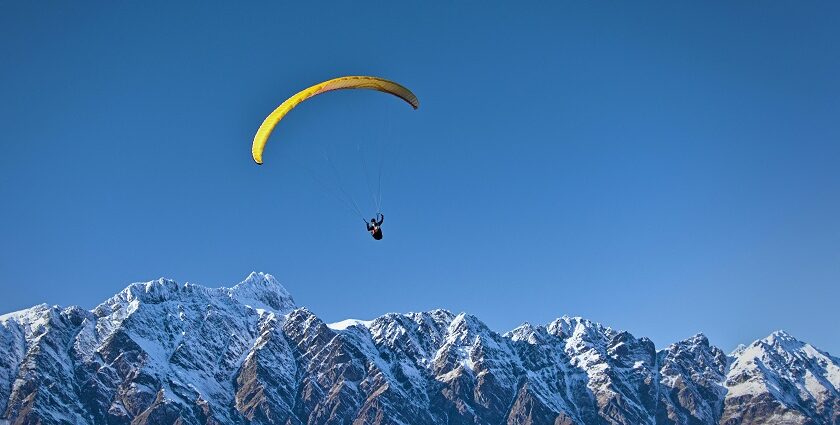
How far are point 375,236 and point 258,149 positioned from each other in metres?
12.5

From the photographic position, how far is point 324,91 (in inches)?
3142

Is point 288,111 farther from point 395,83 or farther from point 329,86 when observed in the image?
point 395,83

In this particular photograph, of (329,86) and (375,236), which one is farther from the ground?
(329,86)

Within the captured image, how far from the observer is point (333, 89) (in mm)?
80000

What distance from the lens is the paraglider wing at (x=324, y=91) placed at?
79.4 metres

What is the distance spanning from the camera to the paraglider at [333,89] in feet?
261

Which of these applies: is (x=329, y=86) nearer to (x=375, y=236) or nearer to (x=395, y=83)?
(x=395, y=83)

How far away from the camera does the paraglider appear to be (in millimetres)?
79438

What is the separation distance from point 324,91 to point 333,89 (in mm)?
773

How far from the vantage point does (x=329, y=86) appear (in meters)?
79.2

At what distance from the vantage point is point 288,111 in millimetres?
80875

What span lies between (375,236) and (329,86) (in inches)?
522

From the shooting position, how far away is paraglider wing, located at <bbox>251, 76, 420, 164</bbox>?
79.4 m

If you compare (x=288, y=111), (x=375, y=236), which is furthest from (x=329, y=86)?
(x=375, y=236)
